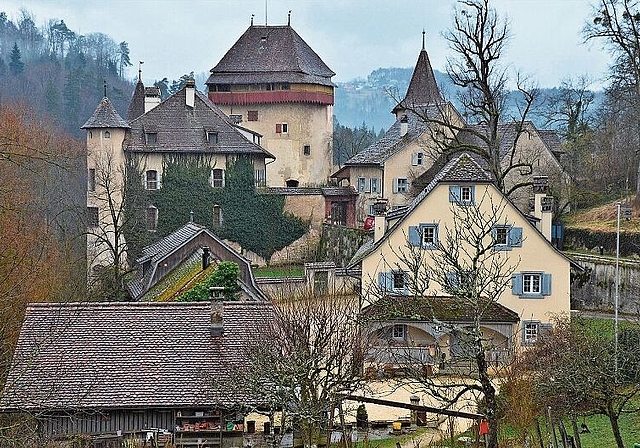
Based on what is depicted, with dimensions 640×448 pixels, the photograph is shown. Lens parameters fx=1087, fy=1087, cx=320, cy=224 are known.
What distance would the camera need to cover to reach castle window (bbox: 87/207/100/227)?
156 ft

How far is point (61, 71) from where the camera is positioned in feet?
419

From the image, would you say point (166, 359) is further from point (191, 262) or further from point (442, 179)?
point (442, 179)

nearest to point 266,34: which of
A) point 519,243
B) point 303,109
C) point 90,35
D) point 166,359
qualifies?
point 303,109

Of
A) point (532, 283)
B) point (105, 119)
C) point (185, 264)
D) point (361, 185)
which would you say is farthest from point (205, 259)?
point (361, 185)

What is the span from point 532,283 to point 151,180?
68.6 ft

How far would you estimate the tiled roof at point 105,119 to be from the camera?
47.2 metres

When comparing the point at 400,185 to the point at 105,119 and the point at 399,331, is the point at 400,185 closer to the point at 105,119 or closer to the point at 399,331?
the point at 105,119

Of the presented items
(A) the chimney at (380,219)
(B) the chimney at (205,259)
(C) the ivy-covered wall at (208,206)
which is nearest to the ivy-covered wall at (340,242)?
(C) the ivy-covered wall at (208,206)

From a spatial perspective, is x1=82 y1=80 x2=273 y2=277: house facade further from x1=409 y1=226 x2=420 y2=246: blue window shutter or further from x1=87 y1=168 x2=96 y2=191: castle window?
x1=409 y1=226 x2=420 y2=246: blue window shutter

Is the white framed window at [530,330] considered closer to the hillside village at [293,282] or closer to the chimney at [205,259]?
the hillside village at [293,282]

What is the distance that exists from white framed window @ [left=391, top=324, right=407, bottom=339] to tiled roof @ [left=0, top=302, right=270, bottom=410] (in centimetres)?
842

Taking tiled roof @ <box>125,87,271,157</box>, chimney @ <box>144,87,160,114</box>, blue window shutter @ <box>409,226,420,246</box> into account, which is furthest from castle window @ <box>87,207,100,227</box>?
blue window shutter @ <box>409,226,420,246</box>

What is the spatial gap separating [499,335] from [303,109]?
27.3 metres

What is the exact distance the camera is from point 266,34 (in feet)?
192
